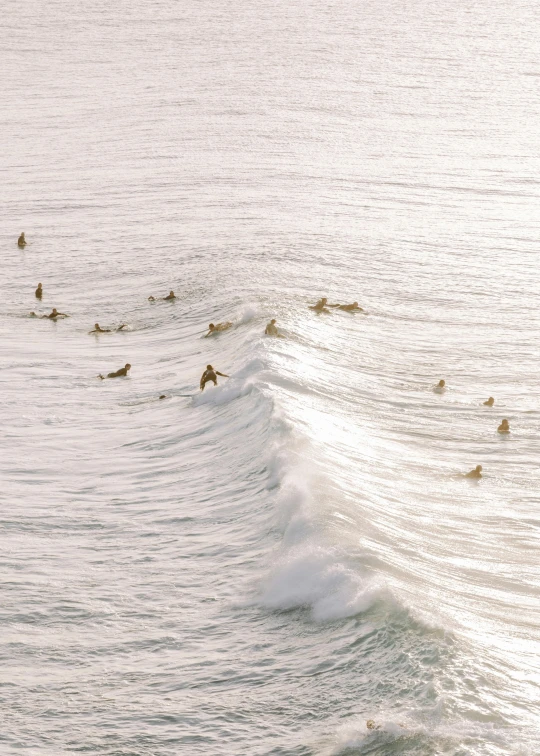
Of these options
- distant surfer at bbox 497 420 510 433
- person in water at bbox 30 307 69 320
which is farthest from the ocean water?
distant surfer at bbox 497 420 510 433

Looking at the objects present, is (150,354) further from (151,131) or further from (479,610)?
(151,131)

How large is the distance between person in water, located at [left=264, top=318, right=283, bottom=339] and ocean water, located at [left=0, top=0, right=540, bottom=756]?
0.64 meters

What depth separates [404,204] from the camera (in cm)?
4538

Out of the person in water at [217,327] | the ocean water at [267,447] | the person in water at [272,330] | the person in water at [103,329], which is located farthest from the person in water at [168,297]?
the person in water at [272,330]

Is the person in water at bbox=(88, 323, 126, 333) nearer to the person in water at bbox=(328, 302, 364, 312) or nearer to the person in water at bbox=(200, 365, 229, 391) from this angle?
the person in water at bbox=(328, 302, 364, 312)

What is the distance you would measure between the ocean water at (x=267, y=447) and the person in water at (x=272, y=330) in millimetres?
636

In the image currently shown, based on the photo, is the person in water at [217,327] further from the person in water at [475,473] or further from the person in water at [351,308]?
the person in water at [475,473]

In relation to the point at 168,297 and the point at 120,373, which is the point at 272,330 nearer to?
the point at 120,373

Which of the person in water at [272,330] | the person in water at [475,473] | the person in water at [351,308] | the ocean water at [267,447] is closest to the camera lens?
the ocean water at [267,447]

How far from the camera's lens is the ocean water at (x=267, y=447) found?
38.5 ft

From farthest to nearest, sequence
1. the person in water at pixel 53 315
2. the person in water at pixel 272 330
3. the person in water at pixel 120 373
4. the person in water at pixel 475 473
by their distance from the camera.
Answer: the person in water at pixel 53 315, the person in water at pixel 272 330, the person in water at pixel 120 373, the person in water at pixel 475 473

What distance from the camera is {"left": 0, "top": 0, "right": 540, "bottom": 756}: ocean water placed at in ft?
38.5

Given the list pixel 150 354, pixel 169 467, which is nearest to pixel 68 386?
pixel 150 354

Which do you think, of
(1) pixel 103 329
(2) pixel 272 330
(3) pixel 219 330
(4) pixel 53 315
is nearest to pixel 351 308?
(3) pixel 219 330
